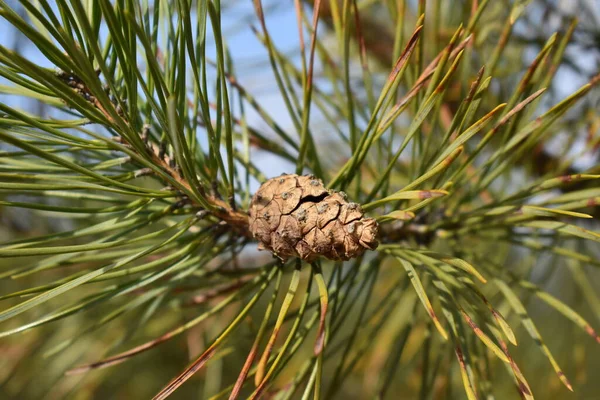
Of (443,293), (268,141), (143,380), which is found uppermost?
(268,141)

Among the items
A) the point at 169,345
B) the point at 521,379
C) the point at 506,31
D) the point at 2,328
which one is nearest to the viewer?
the point at 521,379

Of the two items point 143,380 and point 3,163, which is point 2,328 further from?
point 3,163

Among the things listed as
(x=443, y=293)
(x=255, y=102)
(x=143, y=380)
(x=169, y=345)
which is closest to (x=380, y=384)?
(x=443, y=293)

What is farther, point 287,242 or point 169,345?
point 169,345

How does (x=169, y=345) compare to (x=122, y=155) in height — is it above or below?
below

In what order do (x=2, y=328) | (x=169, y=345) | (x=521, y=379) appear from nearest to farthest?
1. (x=521, y=379)
2. (x=2, y=328)
3. (x=169, y=345)

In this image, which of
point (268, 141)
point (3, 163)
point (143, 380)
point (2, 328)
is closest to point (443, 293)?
point (268, 141)

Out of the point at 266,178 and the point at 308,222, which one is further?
the point at 266,178
